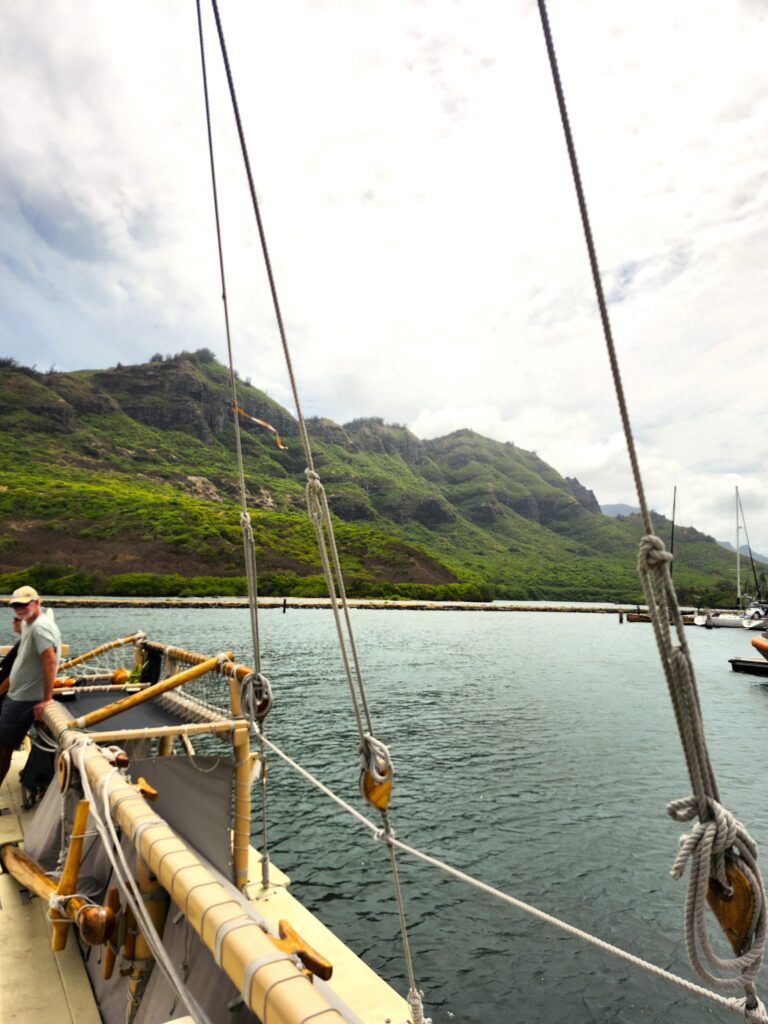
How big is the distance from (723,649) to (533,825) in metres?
52.1

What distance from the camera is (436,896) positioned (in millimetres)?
9273

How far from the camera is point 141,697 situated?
5.98 m

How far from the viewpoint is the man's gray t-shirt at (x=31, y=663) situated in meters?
6.03

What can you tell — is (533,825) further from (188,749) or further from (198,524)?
(198,524)

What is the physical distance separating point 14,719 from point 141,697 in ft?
5.13

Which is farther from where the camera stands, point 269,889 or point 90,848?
point 269,889

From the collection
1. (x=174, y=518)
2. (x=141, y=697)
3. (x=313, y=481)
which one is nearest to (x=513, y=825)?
(x=141, y=697)

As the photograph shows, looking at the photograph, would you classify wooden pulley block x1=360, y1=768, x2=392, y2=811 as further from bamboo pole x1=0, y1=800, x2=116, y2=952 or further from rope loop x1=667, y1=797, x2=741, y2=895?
rope loop x1=667, y1=797, x2=741, y2=895

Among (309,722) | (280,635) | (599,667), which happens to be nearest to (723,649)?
(599,667)

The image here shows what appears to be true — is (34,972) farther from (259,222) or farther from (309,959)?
(259,222)

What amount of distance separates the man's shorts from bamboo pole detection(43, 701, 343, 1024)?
10.9ft

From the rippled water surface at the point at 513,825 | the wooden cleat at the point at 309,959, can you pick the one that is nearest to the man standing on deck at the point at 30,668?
the wooden cleat at the point at 309,959

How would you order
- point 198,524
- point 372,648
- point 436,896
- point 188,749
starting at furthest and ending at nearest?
point 198,524, point 372,648, point 436,896, point 188,749

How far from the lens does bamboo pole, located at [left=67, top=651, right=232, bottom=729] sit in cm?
552
